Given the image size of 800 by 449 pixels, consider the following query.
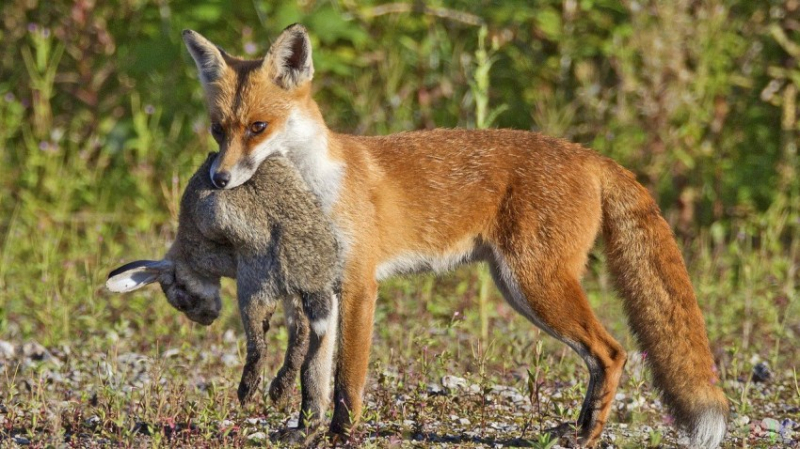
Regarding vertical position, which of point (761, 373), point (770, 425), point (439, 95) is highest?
point (439, 95)

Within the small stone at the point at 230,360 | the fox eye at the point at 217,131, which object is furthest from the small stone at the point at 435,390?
the fox eye at the point at 217,131

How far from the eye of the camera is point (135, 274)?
509cm

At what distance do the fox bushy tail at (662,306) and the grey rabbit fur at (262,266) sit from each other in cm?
153

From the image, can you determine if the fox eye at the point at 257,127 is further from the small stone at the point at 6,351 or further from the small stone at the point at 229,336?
the small stone at the point at 6,351

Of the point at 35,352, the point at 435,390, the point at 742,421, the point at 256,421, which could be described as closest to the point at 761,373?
the point at 742,421

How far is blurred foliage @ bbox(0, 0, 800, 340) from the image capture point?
871 cm

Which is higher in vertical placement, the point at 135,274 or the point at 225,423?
the point at 135,274

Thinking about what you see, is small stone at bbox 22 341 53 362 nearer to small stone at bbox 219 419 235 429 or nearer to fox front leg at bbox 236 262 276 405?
small stone at bbox 219 419 235 429

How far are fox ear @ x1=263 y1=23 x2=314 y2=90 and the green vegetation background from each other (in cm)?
298

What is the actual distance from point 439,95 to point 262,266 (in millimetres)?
4523

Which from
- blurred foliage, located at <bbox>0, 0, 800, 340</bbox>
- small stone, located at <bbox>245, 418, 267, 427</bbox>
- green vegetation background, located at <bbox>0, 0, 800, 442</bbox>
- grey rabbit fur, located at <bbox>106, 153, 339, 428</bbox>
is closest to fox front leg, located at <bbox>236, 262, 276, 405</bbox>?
grey rabbit fur, located at <bbox>106, 153, 339, 428</bbox>

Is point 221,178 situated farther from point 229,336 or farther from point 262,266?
point 229,336

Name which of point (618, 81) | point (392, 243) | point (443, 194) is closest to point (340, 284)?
point (392, 243)

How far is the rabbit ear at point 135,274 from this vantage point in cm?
497
